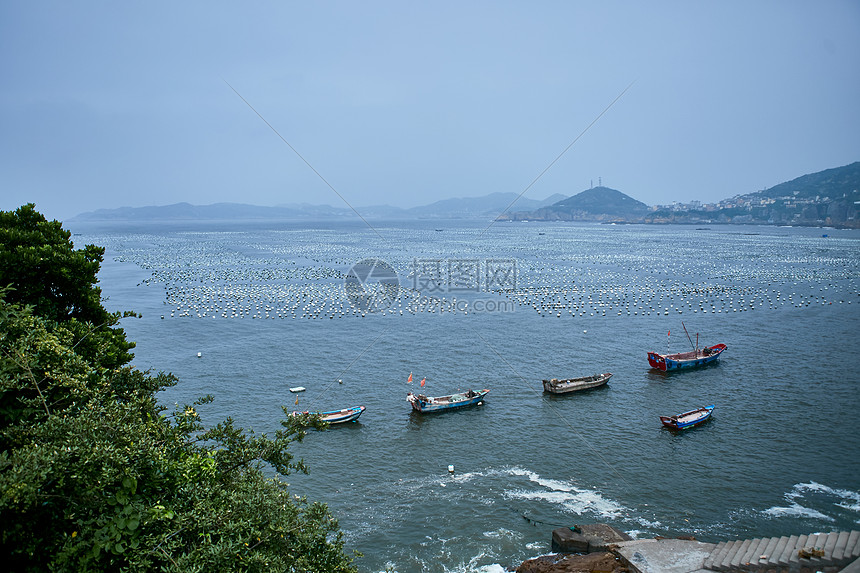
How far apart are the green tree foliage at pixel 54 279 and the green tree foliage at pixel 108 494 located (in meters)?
4.72

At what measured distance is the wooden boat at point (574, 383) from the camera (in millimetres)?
37531

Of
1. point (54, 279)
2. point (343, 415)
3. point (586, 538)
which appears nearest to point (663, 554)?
point (586, 538)

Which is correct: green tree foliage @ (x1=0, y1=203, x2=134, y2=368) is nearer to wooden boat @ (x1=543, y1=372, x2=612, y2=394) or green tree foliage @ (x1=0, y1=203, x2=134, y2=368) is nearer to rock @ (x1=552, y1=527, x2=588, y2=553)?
rock @ (x1=552, y1=527, x2=588, y2=553)

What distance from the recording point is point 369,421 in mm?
33656

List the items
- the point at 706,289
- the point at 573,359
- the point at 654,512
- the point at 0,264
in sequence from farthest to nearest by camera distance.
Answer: the point at 706,289
the point at 573,359
the point at 654,512
the point at 0,264

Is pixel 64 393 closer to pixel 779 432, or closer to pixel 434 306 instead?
pixel 779 432

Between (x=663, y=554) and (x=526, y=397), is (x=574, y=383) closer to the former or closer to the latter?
(x=526, y=397)

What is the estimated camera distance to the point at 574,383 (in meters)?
38.2

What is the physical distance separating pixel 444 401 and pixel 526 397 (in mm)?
6041

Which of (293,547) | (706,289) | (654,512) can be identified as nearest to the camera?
(293,547)

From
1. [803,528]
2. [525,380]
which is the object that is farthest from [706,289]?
[803,528]

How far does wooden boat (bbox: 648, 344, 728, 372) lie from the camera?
42594 mm

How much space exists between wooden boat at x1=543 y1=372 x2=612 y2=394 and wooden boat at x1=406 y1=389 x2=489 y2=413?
462cm

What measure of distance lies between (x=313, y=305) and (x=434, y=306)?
14.7 metres
